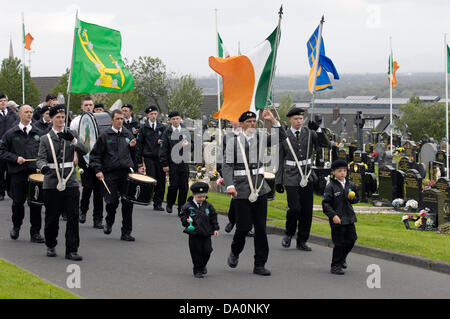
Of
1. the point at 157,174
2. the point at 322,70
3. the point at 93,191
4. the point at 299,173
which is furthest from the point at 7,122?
the point at 299,173

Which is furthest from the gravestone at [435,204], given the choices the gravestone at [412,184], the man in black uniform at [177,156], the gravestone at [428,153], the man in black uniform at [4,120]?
the gravestone at [428,153]

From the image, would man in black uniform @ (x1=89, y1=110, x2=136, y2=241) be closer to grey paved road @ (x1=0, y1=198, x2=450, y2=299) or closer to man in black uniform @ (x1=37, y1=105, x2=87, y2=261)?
grey paved road @ (x1=0, y1=198, x2=450, y2=299)

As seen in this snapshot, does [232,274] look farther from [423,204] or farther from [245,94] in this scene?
[423,204]

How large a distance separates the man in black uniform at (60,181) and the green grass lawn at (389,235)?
4277 mm

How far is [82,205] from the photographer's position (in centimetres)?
1472

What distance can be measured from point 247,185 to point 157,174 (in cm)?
670

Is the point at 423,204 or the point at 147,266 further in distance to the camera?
the point at 423,204

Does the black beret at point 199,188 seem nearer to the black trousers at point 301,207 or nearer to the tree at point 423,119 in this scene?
the black trousers at point 301,207

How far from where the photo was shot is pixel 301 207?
11.9 metres

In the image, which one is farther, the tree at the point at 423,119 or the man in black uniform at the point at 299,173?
the tree at the point at 423,119

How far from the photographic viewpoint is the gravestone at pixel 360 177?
67.3ft

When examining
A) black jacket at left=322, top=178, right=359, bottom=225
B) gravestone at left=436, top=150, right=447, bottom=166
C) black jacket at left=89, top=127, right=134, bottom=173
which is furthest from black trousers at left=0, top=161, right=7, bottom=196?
gravestone at left=436, top=150, right=447, bottom=166
